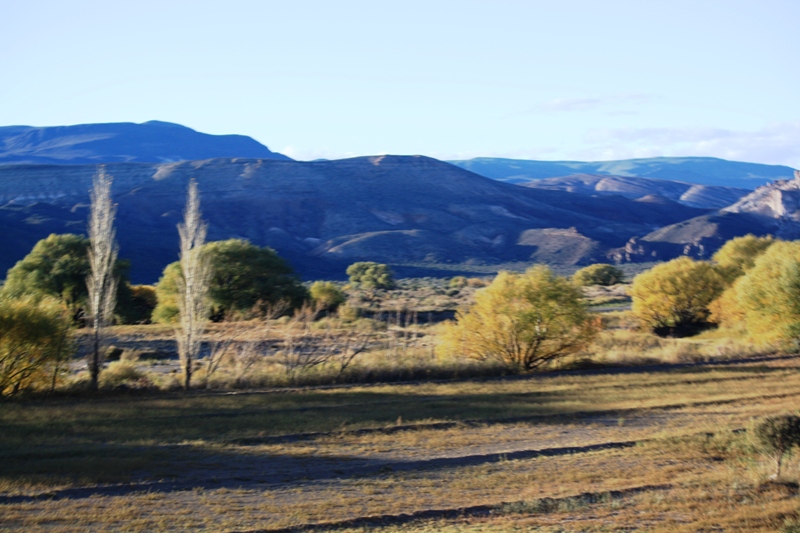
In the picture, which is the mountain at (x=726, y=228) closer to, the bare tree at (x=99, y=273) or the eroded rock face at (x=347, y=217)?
the eroded rock face at (x=347, y=217)

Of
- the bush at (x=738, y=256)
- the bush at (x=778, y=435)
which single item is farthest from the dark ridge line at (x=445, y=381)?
the bush at (x=738, y=256)

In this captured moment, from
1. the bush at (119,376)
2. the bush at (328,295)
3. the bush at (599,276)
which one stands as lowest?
the bush at (599,276)

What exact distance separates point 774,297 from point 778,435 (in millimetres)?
14881

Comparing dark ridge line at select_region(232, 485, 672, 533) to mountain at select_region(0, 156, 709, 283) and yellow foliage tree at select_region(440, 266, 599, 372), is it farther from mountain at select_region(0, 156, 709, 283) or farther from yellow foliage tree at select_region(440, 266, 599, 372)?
mountain at select_region(0, 156, 709, 283)

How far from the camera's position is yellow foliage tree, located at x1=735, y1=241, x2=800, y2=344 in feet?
79.9

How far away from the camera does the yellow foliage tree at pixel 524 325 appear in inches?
839

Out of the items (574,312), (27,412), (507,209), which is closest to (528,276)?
(574,312)

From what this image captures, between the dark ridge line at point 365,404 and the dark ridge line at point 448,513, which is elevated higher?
the dark ridge line at point 448,513

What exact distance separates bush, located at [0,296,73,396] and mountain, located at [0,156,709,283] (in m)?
58.6

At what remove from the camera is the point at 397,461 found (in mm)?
11586

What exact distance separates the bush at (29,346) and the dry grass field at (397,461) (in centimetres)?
91

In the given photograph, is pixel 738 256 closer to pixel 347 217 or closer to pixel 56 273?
pixel 56 273

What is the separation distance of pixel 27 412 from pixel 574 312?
45.9ft

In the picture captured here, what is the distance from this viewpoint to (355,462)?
37.8 feet
